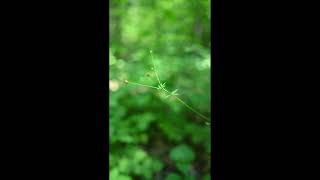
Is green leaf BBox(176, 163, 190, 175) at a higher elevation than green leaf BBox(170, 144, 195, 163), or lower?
lower

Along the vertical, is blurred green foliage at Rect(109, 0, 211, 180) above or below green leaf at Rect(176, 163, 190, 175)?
above

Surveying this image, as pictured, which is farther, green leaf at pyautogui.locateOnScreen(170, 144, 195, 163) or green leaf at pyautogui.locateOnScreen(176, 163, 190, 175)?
green leaf at pyautogui.locateOnScreen(170, 144, 195, 163)

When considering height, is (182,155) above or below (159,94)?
below

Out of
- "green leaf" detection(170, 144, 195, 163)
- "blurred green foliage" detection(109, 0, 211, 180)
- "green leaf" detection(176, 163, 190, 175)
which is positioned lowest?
"green leaf" detection(176, 163, 190, 175)

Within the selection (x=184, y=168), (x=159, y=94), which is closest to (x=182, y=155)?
(x=184, y=168)

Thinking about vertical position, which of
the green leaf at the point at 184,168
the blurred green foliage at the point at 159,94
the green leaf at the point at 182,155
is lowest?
the green leaf at the point at 184,168

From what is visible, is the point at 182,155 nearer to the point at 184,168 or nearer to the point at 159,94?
the point at 184,168

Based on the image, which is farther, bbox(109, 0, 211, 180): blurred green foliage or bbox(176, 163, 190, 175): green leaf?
Answer: bbox(109, 0, 211, 180): blurred green foliage
